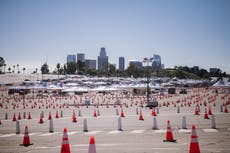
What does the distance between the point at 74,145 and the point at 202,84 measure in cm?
13116

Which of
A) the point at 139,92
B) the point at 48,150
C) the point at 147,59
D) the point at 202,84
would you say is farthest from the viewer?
the point at 202,84

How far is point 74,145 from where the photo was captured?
42.8 ft

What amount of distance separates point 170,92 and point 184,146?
231 feet

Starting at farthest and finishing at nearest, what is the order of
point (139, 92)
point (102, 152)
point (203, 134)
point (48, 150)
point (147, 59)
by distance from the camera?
1. point (139, 92)
2. point (147, 59)
3. point (203, 134)
4. point (48, 150)
5. point (102, 152)

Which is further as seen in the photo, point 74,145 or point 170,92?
point 170,92

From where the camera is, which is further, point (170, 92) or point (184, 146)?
point (170, 92)

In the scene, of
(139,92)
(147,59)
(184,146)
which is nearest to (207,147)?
(184,146)

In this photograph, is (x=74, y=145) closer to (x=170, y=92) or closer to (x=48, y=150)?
(x=48, y=150)

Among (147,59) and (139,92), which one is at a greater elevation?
(147,59)

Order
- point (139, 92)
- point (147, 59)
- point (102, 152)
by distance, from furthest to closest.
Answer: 1. point (139, 92)
2. point (147, 59)
3. point (102, 152)

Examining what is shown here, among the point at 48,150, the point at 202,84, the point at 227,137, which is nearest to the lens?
the point at 48,150

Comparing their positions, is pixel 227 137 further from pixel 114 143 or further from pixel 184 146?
pixel 114 143

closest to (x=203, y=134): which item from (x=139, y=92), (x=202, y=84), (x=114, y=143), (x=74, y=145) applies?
(x=114, y=143)

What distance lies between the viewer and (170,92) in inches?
3204
